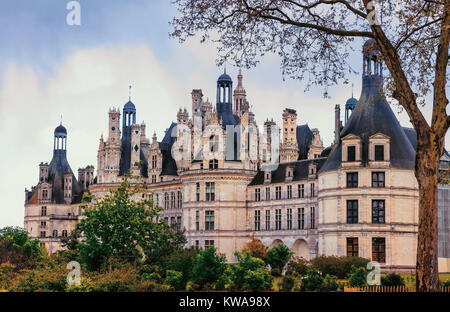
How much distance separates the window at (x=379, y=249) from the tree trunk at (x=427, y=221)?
1406 inches

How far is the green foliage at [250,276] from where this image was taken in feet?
110

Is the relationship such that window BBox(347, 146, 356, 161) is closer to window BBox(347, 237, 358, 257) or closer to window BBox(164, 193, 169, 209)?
window BBox(347, 237, 358, 257)

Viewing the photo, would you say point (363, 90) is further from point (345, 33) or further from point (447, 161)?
point (345, 33)

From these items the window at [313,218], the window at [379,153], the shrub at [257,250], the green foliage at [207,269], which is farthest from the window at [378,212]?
the green foliage at [207,269]

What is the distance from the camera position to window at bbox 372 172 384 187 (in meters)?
58.2

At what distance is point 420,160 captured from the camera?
23.0m

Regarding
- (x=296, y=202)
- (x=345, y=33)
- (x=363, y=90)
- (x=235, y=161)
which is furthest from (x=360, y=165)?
(x=345, y=33)

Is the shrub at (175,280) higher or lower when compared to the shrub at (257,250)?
lower

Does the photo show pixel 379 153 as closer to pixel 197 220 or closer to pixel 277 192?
pixel 277 192

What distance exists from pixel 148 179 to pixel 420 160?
69425 mm

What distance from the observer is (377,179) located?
58250 millimetres

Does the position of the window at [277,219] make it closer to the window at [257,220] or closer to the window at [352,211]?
the window at [257,220]

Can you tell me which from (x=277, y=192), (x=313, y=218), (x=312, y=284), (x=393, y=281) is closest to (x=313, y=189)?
(x=313, y=218)

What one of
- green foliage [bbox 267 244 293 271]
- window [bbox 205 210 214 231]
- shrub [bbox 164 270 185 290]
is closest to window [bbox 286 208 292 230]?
window [bbox 205 210 214 231]
